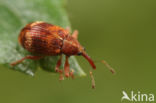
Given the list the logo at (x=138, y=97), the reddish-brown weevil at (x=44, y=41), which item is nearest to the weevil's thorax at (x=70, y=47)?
the reddish-brown weevil at (x=44, y=41)

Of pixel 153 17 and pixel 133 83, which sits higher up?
pixel 153 17

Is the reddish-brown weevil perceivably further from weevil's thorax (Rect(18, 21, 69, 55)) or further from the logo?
the logo

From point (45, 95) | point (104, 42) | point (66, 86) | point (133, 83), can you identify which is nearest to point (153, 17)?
point (104, 42)

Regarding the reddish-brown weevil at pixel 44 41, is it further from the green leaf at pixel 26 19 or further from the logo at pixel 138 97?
the logo at pixel 138 97

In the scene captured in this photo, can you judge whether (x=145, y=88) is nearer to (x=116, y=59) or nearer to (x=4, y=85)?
(x=116, y=59)

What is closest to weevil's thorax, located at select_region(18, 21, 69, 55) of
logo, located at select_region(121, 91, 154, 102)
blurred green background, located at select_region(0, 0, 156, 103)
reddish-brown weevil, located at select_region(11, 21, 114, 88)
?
reddish-brown weevil, located at select_region(11, 21, 114, 88)
